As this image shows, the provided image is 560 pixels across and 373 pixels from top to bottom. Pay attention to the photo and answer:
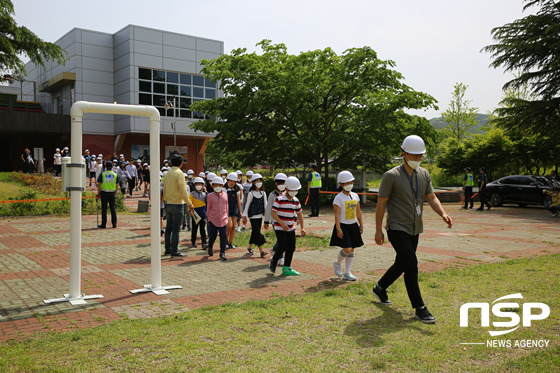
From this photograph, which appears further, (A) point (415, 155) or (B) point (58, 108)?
(B) point (58, 108)

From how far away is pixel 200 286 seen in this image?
22.5 feet

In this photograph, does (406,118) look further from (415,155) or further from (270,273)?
(415,155)

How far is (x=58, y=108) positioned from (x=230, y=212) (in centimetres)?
3665

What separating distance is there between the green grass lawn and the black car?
1841cm

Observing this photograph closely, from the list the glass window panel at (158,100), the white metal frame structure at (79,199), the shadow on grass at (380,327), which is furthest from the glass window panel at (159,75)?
the shadow on grass at (380,327)

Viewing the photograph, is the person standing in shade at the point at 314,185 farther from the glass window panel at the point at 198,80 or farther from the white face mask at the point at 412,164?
the glass window panel at the point at 198,80

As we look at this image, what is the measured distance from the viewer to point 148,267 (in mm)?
8359

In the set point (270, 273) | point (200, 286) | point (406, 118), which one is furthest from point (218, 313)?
point (406, 118)

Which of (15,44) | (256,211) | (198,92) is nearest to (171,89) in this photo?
(198,92)

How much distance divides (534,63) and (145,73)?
29464mm

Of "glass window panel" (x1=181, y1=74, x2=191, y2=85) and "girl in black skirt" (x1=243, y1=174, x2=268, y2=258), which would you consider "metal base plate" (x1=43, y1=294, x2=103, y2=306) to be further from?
"glass window panel" (x1=181, y1=74, x2=191, y2=85)

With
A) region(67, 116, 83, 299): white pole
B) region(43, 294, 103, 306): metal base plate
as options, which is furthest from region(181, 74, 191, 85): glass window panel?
region(43, 294, 103, 306): metal base plate

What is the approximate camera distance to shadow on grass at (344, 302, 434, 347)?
14.5 ft

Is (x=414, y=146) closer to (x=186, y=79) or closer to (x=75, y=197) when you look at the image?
(x=75, y=197)
